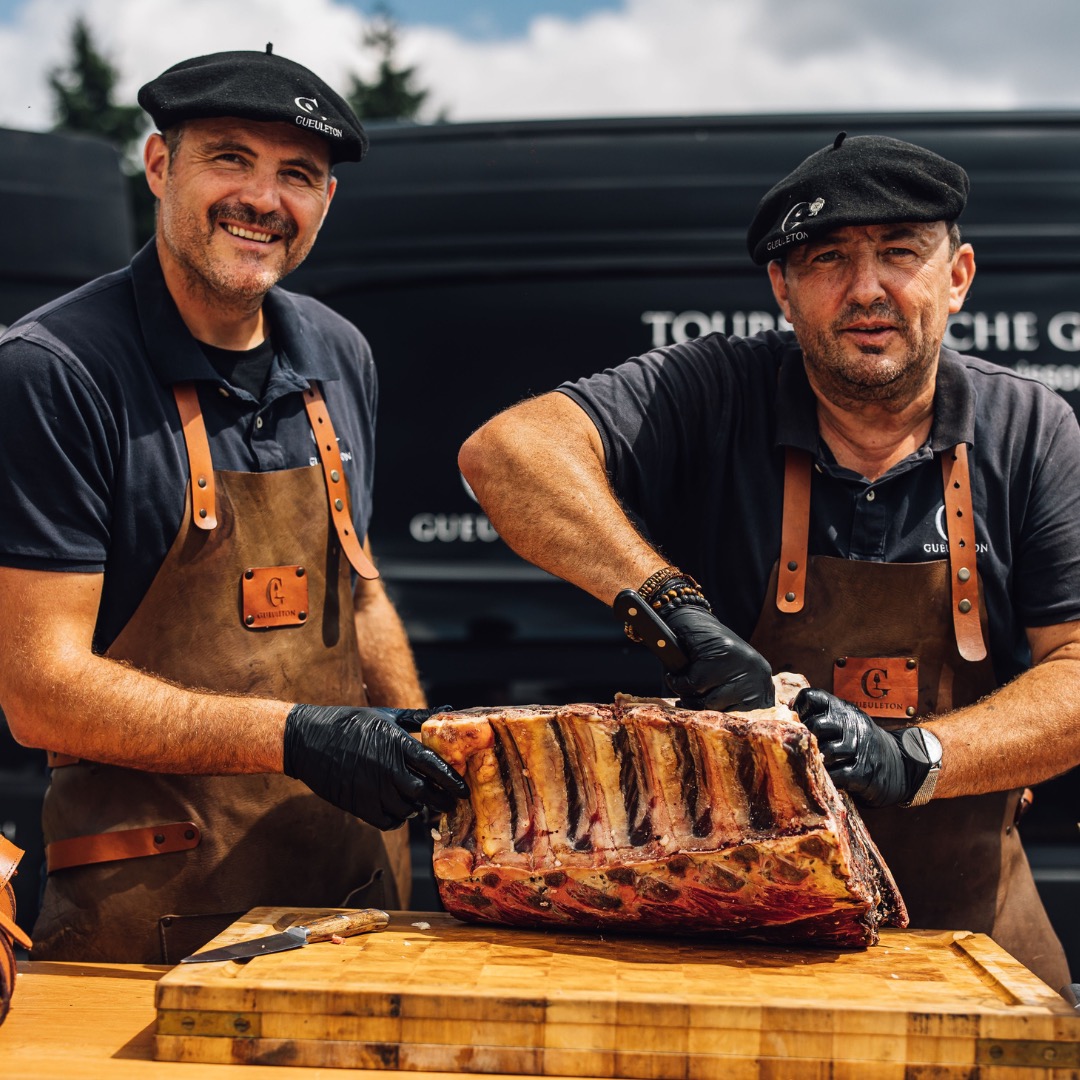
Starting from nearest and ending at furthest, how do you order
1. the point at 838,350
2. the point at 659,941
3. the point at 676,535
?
1. the point at 659,941
2. the point at 838,350
3. the point at 676,535

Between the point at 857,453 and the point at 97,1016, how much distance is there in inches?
73.6

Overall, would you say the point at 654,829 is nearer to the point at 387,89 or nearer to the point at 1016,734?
the point at 1016,734

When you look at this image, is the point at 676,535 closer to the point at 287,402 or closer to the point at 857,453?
the point at 857,453

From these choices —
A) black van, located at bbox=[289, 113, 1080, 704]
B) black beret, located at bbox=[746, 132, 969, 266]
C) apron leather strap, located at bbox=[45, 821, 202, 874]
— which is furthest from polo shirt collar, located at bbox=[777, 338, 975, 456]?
apron leather strap, located at bbox=[45, 821, 202, 874]

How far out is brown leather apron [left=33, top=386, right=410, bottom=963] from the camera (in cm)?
262

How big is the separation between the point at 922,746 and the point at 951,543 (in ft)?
1.62

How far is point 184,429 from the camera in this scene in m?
2.68

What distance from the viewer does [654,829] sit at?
7.50 ft

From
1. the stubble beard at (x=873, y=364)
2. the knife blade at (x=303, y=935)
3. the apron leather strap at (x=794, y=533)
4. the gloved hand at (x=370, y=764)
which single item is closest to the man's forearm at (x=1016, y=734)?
the apron leather strap at (x=794, y=533)

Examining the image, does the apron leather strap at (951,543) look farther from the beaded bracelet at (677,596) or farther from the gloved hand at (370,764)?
the gloved hand at (370,764)

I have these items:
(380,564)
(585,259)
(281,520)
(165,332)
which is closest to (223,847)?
(281,520)

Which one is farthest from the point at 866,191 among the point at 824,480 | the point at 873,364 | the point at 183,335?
the point at 183,335

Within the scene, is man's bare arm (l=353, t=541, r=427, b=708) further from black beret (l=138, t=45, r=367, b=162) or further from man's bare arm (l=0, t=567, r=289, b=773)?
black beret (l=138, t=45, r=367, b=162)

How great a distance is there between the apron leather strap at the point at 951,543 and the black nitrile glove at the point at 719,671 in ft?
1.48
